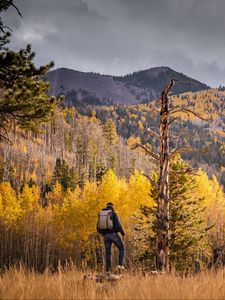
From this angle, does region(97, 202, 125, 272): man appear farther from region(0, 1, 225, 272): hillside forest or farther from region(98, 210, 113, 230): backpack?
region(0, 1, 225, 272): hillside forest

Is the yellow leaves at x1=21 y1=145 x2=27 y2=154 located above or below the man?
below

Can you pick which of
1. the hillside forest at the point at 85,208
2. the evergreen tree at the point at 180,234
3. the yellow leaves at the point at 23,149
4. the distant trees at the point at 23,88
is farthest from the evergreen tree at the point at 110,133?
the distant trees at the point at 23,88

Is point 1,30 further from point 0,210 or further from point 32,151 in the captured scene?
point 32,151

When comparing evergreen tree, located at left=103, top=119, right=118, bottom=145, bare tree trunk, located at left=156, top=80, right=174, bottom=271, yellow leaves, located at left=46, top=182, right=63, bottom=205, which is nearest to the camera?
bare tree trunk, located at left=156, top=80, right=174, bottom=271

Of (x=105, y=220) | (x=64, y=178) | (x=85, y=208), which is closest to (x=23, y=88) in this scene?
(x=105, y=220)

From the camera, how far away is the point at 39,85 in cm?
1124

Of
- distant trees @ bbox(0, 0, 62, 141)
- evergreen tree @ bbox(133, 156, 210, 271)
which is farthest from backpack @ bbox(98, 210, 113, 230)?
evergreen tree @ bbox(133, 156, 210, 271)

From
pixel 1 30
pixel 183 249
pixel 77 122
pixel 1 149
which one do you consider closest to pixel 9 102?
pixel 1 30

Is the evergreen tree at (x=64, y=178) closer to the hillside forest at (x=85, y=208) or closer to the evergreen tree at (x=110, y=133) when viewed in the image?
the hillside forest at (x=85, y=208)

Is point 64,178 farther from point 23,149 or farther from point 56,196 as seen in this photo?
point 23,149

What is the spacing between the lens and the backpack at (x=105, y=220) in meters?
10.7

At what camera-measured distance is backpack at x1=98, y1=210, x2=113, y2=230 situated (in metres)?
10.7

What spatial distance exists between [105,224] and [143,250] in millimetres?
13259

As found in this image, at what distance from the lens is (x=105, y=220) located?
1070 centimetres
